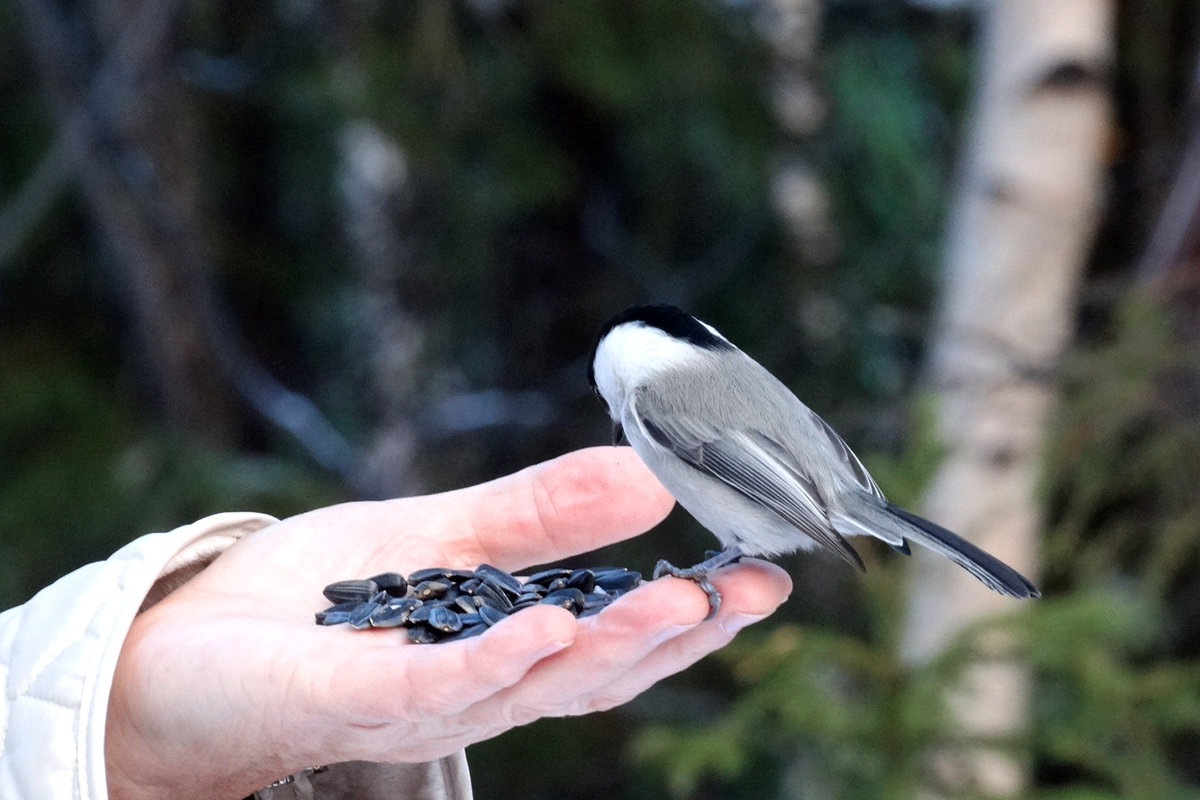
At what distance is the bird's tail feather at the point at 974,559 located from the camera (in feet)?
3.04

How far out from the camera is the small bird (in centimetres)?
105

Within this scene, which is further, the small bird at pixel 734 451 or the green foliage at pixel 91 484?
the green foliage at pixel 91 484

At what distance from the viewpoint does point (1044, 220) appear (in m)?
1.78

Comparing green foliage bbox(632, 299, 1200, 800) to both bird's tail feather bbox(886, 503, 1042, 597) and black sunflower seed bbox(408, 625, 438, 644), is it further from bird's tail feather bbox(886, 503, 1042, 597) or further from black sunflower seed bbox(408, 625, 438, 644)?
black sunflower seed bbox(408, 625, 438, 644)

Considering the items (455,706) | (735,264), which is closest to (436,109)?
(735,264)

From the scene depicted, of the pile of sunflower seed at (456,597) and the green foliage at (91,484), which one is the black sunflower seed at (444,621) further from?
the green foliage at (91,484)

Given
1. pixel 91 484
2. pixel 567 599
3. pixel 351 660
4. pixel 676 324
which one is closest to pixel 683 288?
pixel 91 484

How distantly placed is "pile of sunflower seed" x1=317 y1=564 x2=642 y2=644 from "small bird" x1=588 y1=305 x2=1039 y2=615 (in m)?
0.07

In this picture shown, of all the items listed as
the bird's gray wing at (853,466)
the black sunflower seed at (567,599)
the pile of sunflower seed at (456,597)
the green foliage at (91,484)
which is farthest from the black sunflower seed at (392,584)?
the green foliage at (91,484)

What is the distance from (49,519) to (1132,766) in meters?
1.84

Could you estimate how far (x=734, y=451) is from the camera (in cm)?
107

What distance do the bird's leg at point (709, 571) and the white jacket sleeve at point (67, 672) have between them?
1.30ft

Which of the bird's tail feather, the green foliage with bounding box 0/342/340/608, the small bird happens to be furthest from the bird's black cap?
the green foliage with bounding box 0/342/340/608

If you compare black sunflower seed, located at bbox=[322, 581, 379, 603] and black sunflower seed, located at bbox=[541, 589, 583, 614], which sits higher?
black sunflower seed, located at bbox=[322, 581, 379, 603]
